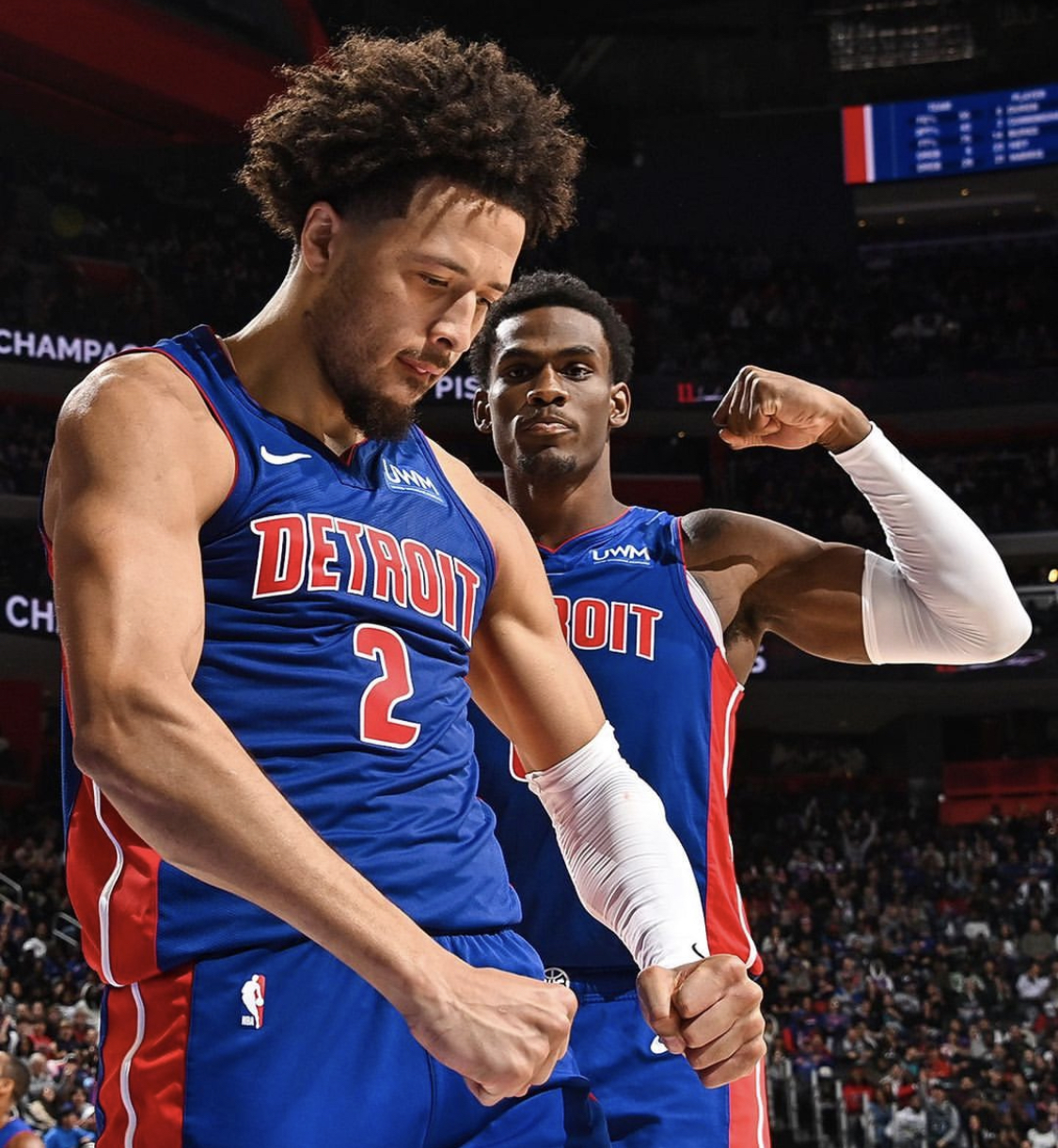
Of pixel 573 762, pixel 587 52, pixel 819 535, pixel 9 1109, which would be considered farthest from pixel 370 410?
pixel 587 52

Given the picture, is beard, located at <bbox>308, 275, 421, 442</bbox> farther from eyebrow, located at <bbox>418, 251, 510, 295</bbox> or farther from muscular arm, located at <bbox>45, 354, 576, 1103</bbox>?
muscular arm, located at <bbox>45, 354, 576, 1103</bbox>

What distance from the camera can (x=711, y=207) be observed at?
2695 cm

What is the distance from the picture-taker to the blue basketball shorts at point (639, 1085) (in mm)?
3135

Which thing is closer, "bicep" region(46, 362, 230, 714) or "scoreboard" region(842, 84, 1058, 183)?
"bicep" region(46, 362, 230, 714)

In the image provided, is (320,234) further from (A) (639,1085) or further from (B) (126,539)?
(A) (639,1085)

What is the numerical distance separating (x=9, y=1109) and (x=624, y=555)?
166 inches

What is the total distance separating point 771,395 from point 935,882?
702 inches

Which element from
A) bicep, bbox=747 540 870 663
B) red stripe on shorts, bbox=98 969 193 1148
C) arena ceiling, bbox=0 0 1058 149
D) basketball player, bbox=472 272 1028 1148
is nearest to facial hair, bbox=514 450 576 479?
basketball player, bbox=472 272 1028 1148

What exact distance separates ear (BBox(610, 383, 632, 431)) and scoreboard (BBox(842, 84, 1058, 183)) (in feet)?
71.0

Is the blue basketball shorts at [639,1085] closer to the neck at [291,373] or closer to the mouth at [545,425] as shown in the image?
the mouth at [545,425]

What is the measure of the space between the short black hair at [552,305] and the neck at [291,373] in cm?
168

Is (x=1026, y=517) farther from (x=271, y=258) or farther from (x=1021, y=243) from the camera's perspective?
(x=271, y=258)

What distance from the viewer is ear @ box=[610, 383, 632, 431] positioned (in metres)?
4.01

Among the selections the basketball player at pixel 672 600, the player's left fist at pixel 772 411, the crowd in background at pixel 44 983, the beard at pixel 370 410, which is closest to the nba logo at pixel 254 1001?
the beard at pixel 370 410
